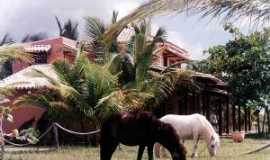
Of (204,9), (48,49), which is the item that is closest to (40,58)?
(48,49)

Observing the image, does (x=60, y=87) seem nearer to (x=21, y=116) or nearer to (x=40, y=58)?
(x=21, y=116)

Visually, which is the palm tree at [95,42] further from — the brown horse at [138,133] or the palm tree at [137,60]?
the brown horse at [138,133]

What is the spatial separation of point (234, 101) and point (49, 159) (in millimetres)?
16427

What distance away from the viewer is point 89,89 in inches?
848

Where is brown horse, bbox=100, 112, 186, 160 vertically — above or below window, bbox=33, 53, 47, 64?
below

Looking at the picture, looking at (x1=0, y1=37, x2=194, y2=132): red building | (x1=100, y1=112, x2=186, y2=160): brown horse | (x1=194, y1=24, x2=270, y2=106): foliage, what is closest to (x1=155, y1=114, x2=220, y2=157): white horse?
(x1=100, y1=112, x2=186, y2=160): brown horse

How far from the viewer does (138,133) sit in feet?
39.0

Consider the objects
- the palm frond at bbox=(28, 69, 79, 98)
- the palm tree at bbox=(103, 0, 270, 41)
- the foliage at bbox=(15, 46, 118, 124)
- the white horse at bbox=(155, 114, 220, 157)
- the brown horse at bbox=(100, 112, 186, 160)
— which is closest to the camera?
the palm tree at bbox=(103, 0, 270, 41)

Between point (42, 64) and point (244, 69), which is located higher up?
point (42, 64)

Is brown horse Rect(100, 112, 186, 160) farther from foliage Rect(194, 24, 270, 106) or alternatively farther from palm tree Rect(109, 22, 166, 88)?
foliage Rect(194, 24, 270, 106)

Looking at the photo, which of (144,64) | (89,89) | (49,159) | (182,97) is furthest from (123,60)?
(49,159)

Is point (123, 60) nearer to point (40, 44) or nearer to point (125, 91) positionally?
point (125, 91)

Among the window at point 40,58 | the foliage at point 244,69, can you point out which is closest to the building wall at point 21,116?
the window at point 40,58

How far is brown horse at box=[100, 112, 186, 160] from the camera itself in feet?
38.6
